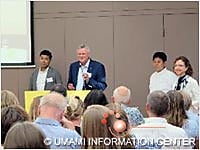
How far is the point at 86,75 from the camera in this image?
2.24 m

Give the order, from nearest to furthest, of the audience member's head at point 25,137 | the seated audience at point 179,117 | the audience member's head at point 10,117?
the audience member's head at point 25,137, the audience member's head at point 10,117, the seated audience at point 179,117

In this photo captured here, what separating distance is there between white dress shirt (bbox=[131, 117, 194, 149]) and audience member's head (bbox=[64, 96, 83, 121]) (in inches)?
11.8

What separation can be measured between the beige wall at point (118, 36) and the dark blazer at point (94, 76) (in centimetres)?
5

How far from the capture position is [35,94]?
7.21 ft

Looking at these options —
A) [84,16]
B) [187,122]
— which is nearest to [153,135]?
[187,122]

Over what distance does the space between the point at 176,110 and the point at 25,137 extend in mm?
735

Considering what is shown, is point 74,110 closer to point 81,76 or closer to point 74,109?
point 74,109

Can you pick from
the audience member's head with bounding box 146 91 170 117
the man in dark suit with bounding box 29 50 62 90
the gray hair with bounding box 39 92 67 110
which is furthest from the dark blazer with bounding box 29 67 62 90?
the audience member's head with bounding box 146 91 170 117

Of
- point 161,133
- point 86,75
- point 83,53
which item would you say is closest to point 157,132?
point 161,133

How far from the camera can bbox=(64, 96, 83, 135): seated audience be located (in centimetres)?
200

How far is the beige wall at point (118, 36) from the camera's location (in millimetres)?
2314

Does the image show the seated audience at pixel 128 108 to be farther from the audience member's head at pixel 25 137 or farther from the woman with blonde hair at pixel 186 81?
the audience member's head at pixel 25 137

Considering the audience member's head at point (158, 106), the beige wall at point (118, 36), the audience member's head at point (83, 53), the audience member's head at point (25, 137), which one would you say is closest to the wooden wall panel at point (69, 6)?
the beige wall at point (118, 36)

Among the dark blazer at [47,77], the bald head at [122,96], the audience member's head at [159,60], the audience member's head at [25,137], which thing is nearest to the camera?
the audience member's head at [25,137]
